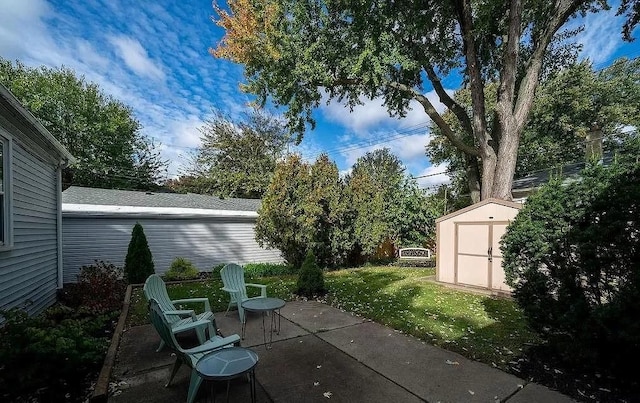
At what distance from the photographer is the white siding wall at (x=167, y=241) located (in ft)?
32.4

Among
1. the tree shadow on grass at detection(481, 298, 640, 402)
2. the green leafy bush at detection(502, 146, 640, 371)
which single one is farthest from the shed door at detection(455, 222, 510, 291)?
the green leafy bush at detection(502, 146, 640, 371)

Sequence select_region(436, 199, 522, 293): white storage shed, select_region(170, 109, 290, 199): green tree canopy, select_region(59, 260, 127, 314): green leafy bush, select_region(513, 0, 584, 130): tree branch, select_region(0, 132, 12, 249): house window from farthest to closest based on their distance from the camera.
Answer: select_region(170, 109, 290, 199): green tree canopy < select_region(513, 0, 584, 130): tree branch < select_region(436, 199, 522, 293): white storage shed < select_region(59, 260, 127, 314): green leafy bush < select_region(0, 132, 12, 249): house window

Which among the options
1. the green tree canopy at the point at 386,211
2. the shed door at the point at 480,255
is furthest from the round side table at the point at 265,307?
the green tree canopy at the point at 386,211

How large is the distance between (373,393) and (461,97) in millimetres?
20300

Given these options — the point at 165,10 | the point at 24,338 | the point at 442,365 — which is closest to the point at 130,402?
the point at 24,338

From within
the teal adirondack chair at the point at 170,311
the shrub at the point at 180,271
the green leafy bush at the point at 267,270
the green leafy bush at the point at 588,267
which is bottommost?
the green leafy bush at the point at 267,270

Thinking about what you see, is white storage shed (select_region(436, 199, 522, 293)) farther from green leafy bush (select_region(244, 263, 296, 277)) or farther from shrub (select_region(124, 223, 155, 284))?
shrub (select_region(124, 223, 155, 284))

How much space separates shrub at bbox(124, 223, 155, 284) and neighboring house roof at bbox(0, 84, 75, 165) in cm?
277

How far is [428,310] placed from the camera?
20.2 ft

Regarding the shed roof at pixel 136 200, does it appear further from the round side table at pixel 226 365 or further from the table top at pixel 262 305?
the round side table at pixel 226 365

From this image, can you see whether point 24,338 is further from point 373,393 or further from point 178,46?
point 178,46

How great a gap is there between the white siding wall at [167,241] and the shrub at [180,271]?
0.93 metres

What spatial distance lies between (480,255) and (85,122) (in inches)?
951

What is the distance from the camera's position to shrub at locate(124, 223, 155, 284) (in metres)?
8.55
